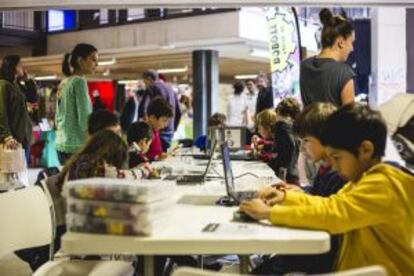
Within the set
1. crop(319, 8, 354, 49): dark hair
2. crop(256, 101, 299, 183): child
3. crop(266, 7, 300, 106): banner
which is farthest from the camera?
crop(266, 7, 300, 106): banner

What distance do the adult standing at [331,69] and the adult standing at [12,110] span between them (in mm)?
2292

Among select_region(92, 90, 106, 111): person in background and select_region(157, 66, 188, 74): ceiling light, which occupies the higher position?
select_region(157, 66, 188, 74): ceiling light

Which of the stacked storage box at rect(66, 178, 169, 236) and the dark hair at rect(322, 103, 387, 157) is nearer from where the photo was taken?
the stacked storage box at rect(66, 178, 169, 236)

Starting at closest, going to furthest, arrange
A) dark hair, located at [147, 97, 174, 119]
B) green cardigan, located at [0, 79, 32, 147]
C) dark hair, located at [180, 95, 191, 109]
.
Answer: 1. green cardigan, located at [0, 79, 32, 147]
2. dark hair, located at [147, 97, 174, 119]
3. dark hair, located at [180, 95, 191, 109]

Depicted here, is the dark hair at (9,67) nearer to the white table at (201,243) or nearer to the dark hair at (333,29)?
the dark hair at (333,29)

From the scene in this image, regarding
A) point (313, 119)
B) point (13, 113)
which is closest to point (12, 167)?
point (13, 113)

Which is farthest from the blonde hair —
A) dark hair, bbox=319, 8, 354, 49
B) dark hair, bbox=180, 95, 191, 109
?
dark hair, bbox=180, 95, 191, 109

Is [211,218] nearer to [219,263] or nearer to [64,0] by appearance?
[219,263]

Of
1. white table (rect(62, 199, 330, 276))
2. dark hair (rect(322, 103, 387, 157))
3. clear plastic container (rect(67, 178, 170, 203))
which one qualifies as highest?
dark hair (rect(322, 103, 387, 157))

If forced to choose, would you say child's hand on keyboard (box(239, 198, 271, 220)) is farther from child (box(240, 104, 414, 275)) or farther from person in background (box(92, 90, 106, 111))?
person in background (box(92, 90, 106, 111))

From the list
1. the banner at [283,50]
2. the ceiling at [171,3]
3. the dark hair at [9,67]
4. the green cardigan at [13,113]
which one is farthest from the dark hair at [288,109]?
the dark hair at [9,67]

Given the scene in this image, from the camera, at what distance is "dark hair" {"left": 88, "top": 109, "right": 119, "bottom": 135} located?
134 inches

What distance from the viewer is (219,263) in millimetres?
3709

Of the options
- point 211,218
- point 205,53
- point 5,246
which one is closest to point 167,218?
point 211,218
